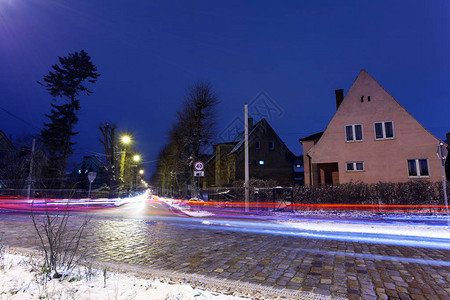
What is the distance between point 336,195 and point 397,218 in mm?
3730

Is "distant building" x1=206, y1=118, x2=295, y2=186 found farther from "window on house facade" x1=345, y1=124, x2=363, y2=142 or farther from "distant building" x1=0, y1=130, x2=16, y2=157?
"distant building" x1=0, y1=130, x2=16, y2=157

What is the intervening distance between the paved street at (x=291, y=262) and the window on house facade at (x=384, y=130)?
63.2 ft

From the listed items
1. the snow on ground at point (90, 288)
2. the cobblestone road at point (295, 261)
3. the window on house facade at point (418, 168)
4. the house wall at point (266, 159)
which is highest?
the house wall at point (266, 159)

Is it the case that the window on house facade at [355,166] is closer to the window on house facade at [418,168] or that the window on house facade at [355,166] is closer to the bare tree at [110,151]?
the window on house facade at [418,168]

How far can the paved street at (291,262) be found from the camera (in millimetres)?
3955

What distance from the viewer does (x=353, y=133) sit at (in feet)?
80.2

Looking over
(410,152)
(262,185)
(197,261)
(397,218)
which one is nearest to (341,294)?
(197,261)

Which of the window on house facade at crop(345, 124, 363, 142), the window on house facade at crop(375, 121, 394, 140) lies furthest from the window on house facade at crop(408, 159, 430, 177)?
the window on house facade at crop(345, 124, 363, 142)

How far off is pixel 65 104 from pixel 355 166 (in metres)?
40.6

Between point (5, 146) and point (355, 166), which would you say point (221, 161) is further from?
point (5, 146)

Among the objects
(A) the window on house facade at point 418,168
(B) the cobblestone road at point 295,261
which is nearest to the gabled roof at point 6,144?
(B) the cobblestone road at point 295,261

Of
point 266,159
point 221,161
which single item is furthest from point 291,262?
point 221,161

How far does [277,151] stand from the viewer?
39594 millimetres

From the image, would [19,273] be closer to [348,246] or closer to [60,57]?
[348,246]
